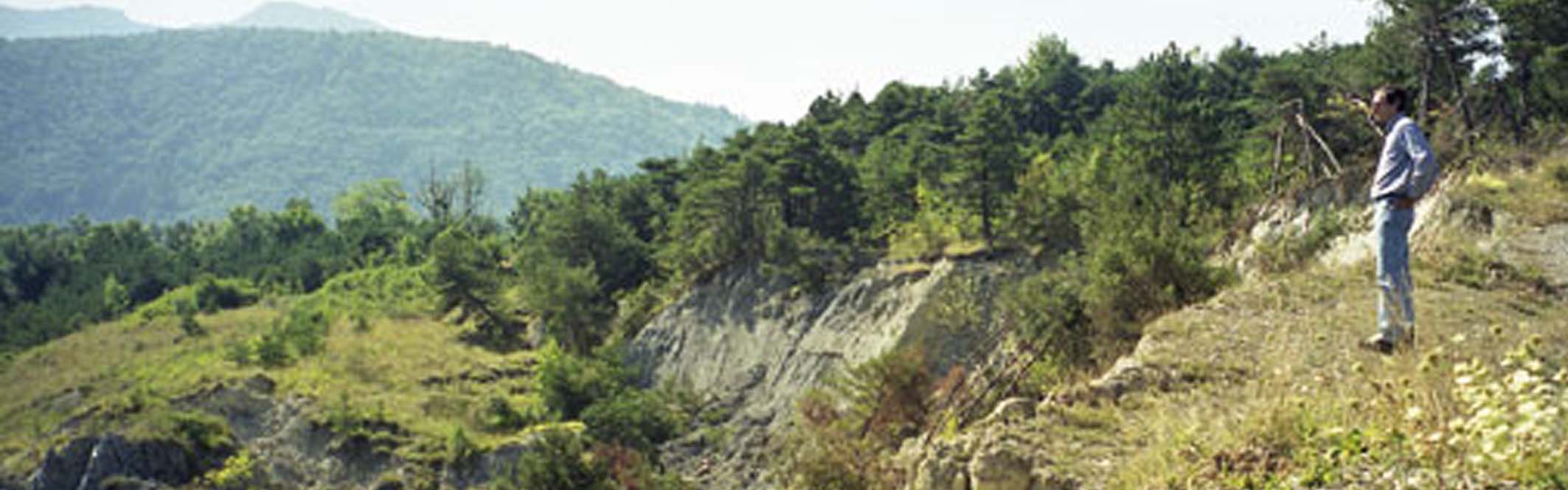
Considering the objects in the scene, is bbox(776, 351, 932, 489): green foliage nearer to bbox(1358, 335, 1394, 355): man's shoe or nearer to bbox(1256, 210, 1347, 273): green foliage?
bbox(1358, 335, 1394, 355): man's shoe

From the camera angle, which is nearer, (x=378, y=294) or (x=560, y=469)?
(x=560, y=469)

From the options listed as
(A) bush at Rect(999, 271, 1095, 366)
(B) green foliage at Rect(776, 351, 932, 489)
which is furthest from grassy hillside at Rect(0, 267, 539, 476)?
(A) bush at Rect(999, 271, 1095, 366)

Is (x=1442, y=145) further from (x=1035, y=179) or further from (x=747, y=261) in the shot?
(x=747, y=261)

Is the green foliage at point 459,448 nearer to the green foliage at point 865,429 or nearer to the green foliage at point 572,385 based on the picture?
the green foliage at point 572,385

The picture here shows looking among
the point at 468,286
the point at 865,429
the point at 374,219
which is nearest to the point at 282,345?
the point at 468,286

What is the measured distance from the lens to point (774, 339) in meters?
36.4

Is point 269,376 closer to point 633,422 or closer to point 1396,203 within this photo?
point 633,422

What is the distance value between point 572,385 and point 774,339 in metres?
7.02

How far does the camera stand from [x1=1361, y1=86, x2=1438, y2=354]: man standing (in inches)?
275

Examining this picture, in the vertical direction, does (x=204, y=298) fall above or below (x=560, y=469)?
below

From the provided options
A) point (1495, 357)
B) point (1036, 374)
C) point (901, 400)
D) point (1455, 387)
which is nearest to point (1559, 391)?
point (1455, 387)

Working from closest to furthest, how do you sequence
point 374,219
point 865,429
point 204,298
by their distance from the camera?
point 865,429 → point 204,298 → point 374,219

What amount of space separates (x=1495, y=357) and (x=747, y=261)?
3384cm

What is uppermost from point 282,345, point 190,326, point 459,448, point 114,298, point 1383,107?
point 1383,107
